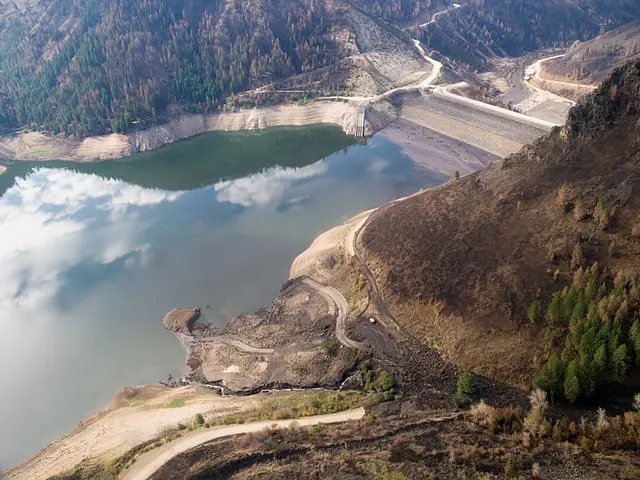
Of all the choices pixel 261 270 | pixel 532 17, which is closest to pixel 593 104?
pixel 261 270

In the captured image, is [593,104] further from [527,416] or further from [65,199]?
[65,199]

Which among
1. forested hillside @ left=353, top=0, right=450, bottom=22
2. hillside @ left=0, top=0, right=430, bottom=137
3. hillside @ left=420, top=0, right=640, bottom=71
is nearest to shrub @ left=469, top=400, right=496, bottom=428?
hillside @ left=0, top=0, right=430, bottom=137

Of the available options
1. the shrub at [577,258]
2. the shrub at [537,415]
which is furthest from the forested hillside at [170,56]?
the shrub at [537,415]

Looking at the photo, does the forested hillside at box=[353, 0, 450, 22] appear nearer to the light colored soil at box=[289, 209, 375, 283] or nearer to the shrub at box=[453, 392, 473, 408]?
the light colored soil at box=[289, 209, 375, 283]

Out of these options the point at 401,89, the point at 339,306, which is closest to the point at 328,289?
the point at 339,306

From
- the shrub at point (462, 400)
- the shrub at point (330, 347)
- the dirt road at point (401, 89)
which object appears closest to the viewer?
the shrub at point (462, 400)

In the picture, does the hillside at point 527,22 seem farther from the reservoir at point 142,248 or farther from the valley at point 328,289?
the reservoir at point 142,248

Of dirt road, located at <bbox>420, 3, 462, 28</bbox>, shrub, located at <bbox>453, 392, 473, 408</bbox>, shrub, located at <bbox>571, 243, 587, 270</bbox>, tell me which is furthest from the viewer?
dirt road, located at <bbox>420, 3, 462, 28</bbox>
